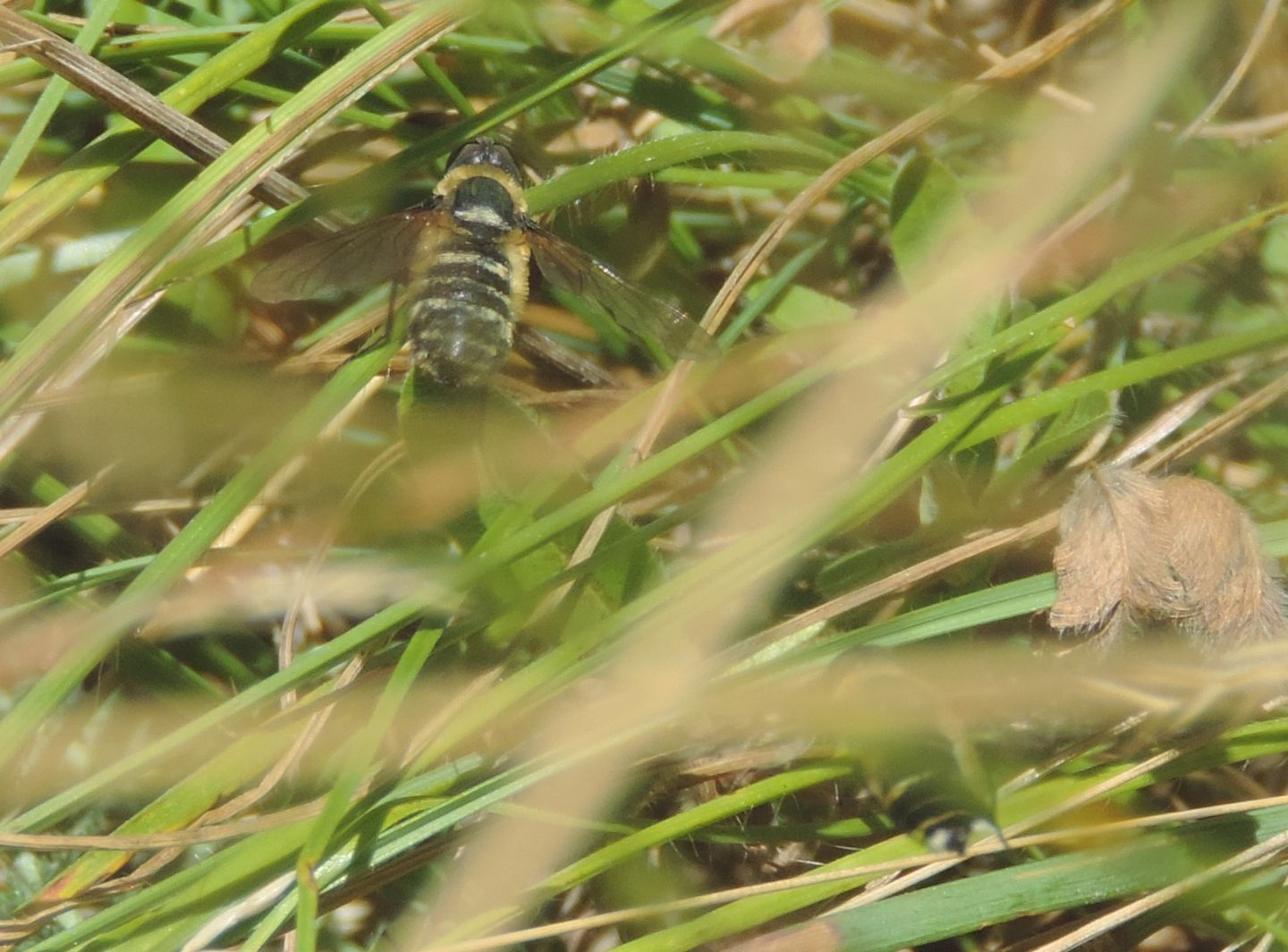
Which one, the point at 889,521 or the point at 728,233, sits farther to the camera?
the point at 728,233

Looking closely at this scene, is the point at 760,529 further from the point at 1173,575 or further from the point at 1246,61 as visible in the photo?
the point at 1246,61

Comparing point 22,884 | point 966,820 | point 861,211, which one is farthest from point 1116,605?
point 22,884

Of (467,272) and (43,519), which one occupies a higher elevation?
(467,272)

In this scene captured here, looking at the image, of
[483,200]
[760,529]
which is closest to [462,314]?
[483,200]

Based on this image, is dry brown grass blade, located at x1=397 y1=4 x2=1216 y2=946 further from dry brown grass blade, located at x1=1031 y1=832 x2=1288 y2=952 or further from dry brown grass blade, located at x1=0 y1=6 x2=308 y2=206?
dry brown grass blade, located at x1=0 y1=6 x2=308 y2=206

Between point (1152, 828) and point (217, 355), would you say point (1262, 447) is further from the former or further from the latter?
point (217, 355)

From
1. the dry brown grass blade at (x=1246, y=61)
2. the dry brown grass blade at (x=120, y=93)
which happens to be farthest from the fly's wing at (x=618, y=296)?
the dry brown grass blade at (x=1246, y=61)

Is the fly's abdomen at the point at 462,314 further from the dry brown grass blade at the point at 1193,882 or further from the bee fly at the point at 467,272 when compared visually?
the dry brown grass blade at the point at 1193,882
